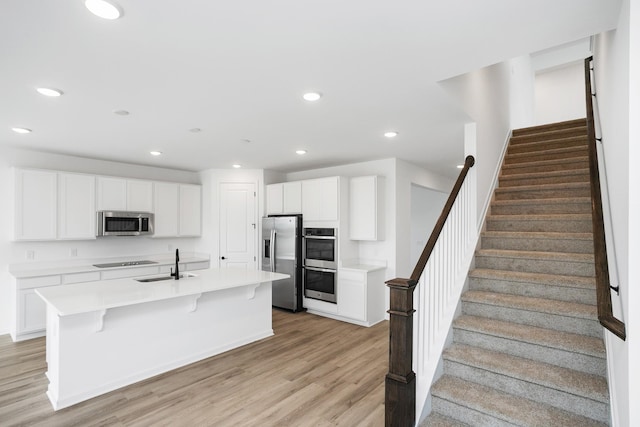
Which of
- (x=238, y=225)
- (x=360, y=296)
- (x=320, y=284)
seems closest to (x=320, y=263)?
(x=320, y=284)

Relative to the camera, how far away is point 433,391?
7.80 feet

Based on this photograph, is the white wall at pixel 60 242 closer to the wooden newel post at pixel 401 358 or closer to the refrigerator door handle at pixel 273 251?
the refrigerator door handle at pixel 273 251

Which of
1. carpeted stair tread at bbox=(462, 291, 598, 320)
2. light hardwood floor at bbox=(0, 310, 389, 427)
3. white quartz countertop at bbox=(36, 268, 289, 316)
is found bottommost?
light hardwood floor at bbox=(0, 310, 389, 427)

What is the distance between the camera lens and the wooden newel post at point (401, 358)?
7.13 feet

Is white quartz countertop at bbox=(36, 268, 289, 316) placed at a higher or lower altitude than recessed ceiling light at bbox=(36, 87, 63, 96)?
lower

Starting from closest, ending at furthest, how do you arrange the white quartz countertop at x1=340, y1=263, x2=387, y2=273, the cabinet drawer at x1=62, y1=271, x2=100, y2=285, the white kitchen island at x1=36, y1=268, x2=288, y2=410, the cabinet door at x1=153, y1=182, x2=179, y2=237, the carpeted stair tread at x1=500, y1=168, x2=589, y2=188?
the white kitchen island at x1=36, y1=268, x2=288, y2=410 < the carpeted stair tread at x1=500, y1=168, x2=589, y2=188 < the cabinet drawer at x1=62, y1=271, x2=100, y2=285 < the white quartz countertop at x1=340, y1=263, x2=387, y2=273 < the cabinet door at x1=153, y1=182, x2=179, y2=237

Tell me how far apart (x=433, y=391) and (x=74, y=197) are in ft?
16.9

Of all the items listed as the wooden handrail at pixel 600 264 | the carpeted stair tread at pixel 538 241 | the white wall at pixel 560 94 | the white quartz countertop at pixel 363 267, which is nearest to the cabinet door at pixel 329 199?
the white quartz countertop at pixel 363 267

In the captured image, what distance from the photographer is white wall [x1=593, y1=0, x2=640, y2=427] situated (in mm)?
1374

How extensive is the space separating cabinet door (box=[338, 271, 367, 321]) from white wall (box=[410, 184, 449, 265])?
11.0ft

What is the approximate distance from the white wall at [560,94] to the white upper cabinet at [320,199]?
514cm

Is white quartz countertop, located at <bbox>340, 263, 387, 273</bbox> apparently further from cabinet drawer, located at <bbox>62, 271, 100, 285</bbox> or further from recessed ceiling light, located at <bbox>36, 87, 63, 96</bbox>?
recessed ceiling light, located at <bbox>36, 87, 63, 96</bbox>

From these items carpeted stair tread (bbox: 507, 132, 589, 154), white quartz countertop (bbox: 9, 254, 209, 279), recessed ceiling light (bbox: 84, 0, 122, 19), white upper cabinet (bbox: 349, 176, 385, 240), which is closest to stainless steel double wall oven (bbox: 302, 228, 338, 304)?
white upper cabinet (bbox: 349, 176, 385, 240)

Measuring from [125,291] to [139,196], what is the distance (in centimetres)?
272
